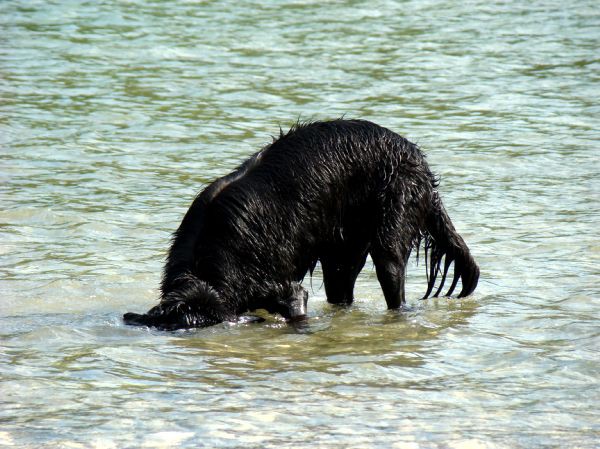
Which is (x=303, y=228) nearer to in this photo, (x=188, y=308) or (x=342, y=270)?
(x=342, y=270)

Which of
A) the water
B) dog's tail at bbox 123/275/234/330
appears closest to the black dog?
dog's tail at bbox 123/275/234/330

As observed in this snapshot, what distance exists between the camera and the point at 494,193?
37.0 ft

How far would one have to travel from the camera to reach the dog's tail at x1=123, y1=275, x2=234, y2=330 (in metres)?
7.35

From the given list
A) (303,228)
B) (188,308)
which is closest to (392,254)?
(303,228)

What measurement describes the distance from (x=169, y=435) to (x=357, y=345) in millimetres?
1992

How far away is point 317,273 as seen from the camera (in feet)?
30.8

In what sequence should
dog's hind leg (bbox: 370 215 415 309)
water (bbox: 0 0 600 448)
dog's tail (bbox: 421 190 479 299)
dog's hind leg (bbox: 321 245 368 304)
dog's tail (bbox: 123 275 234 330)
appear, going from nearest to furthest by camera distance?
water (bbox: 0 0 600 448) < dog's tail (bbox: 123 275 234 330) < dog's hind leg (bbox: 370 215 415 309) < dog's hind leg (bbox: 321 245 368 304) < dog's tail (bbox: 421 190 479 299)

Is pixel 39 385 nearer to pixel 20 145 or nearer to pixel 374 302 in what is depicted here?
pixel 374 302

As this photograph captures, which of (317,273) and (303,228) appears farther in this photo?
(317,273)

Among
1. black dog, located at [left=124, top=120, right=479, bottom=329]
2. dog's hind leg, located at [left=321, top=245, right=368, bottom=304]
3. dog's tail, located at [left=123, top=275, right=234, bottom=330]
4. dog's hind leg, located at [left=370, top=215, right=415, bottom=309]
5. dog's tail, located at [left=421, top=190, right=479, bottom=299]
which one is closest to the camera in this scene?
dog's tail, located at [left=123, top=275, right=234, bottom=330]

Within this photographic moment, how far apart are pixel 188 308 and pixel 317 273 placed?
85.1 inches

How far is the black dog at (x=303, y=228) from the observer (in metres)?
7.52

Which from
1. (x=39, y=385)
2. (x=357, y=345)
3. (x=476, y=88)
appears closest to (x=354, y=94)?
(x=476, y=88)

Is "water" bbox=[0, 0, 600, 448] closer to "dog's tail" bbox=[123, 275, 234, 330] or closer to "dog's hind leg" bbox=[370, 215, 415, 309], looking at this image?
"dog's tail" bbox=[123, 275, 234, 330]
